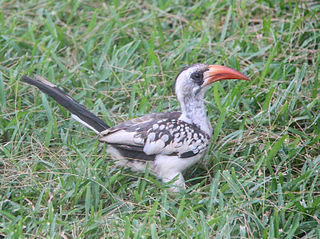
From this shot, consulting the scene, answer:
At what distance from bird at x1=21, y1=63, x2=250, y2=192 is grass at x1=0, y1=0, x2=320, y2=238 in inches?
4.8

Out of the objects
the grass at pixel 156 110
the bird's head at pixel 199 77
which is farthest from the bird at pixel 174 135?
the grass at pixel 156 110

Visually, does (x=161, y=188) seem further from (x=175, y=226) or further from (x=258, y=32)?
(x=258, y=32)

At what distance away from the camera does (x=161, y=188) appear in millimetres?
3959

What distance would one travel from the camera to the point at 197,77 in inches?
163

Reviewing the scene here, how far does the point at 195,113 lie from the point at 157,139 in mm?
352

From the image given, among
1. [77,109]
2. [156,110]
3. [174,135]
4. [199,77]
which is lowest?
[156,110]

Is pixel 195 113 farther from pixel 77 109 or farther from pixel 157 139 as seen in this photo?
pixel 77 109

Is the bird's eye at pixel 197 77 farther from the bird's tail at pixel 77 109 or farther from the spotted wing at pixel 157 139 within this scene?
the bird's tail at pixel 77 109

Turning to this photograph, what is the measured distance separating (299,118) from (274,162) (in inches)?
20.9

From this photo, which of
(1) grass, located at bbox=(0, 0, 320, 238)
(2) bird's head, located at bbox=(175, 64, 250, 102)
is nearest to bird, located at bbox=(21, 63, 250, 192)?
(2) bird's head, located at bbox=(175, 64, 250, 102)

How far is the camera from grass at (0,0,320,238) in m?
3.70

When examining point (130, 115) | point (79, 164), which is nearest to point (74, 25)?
point (130, 115)

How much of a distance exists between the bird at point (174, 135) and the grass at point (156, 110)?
0.12m

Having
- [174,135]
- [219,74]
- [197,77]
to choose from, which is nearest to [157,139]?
[174,135]
